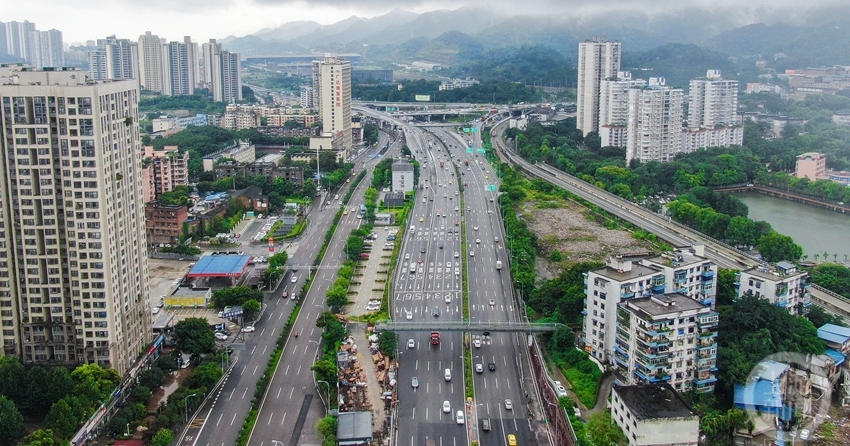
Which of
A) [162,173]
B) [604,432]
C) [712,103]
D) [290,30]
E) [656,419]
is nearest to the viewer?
[656,419]

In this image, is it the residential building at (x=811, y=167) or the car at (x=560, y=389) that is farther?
the residential building at (x=811, y=167)

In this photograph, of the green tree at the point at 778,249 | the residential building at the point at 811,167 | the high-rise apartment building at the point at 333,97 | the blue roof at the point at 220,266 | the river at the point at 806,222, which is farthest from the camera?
the high-rise apartment building at the point at 333,97

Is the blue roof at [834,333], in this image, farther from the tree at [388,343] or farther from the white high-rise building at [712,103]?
the white high-rise building at [712,103]

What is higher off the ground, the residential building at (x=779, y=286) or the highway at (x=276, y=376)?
the residential building at (x=779, y=286)

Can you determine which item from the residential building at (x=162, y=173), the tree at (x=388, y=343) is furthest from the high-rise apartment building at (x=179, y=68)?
the tree at (x=388, y=343)

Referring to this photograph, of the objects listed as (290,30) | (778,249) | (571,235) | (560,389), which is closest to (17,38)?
(571,235)

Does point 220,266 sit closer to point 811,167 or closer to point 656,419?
point 656,419
